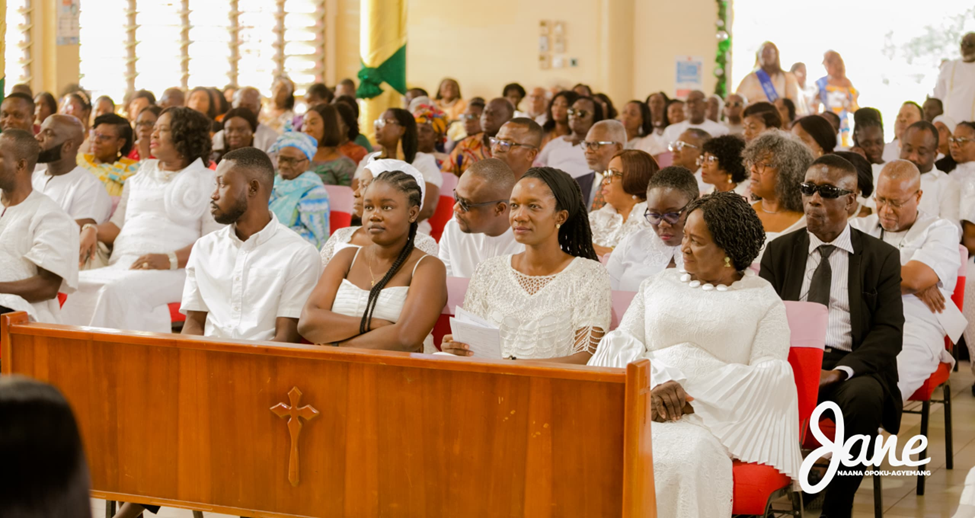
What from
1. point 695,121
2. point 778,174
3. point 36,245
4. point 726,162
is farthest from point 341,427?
point 695,121

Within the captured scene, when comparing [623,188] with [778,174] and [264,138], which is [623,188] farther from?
[264,138]

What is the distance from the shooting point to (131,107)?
10727 millimetres

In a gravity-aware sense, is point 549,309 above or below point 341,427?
above

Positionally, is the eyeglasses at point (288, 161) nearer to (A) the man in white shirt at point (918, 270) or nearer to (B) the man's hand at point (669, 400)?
(A) the man in white shirt at point (918, 270)

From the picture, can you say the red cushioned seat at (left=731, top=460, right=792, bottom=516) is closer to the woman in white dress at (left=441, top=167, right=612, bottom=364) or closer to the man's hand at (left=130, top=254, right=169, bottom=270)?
the woman in white dress at (left=441, top=167, right=612, bottom=364)

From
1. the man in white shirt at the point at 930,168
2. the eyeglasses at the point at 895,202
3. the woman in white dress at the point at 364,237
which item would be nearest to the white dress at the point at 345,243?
the woman in white dress at the point at 364,237

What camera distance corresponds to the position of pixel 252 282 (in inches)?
167

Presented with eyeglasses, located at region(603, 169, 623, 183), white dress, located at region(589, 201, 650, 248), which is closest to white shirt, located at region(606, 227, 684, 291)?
white dress, located at region(589, 201, 650, 248)

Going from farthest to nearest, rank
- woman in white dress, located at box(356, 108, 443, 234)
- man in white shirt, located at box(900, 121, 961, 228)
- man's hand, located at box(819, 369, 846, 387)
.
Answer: woman in white dress, located at box(356, 108, 443, 234) < man in white shirt, located at box(900, 121, 961, 228) < man's hand, located at box(819, 369, 846, 387)

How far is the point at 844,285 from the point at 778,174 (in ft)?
3.10

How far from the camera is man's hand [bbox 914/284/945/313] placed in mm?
4797

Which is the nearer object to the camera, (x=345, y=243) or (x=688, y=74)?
(x=345, y=243)

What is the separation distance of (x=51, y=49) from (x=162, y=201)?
8.31 meters

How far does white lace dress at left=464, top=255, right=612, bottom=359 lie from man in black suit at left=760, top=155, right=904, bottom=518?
3.38 ft
